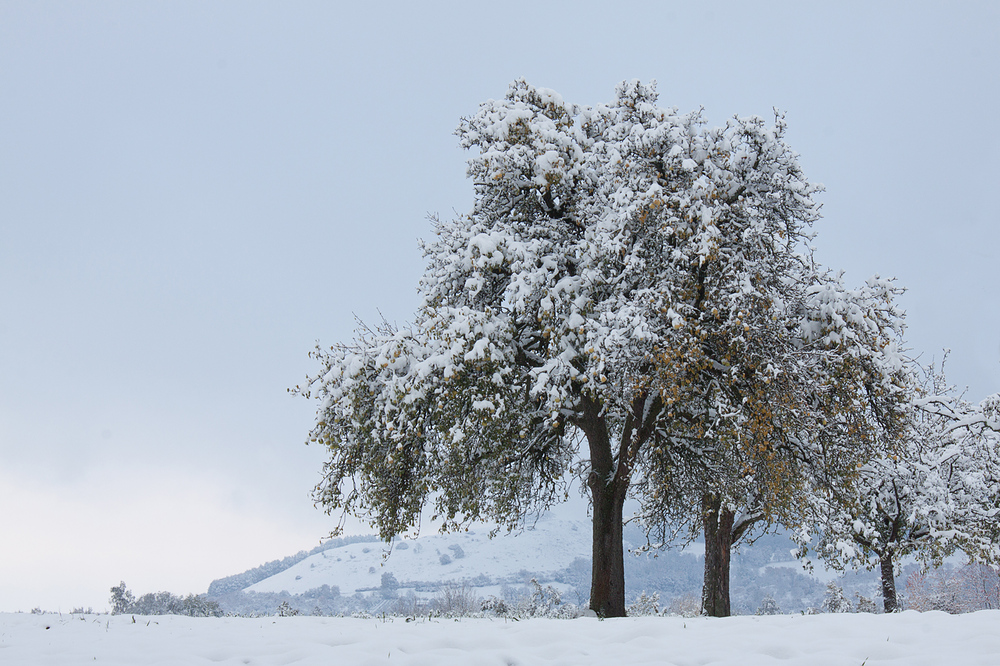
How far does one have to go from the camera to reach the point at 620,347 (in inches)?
460

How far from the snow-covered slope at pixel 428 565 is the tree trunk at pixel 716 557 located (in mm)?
100413

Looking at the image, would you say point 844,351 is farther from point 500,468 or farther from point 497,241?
point 500,468

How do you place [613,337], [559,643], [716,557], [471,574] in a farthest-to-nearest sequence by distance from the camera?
[471,574] → [716,557] → [613,337] → [559,643]

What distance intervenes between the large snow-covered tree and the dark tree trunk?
1.7 inches

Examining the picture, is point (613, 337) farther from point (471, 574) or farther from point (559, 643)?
point (471, 574)

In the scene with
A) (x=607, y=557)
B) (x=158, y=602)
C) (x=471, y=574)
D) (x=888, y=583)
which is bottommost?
(x=471, y=574)

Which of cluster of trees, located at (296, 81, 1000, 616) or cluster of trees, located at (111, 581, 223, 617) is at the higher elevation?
cluster of trees, located at (296, 81, 1000, 616)

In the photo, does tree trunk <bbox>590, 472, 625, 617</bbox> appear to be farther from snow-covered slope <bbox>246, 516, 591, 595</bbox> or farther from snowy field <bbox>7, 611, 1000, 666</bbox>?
snow-covered slope <bbox>246, 516, 591, 595</bbox>

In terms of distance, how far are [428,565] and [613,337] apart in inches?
6319

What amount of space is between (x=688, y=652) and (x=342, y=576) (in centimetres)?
14082

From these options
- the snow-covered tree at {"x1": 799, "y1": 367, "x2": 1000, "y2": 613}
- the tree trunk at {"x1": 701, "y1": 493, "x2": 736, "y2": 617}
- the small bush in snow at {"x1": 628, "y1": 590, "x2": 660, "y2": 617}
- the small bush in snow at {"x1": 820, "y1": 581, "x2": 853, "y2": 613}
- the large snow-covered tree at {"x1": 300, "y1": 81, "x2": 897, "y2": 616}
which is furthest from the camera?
the small bush in snow at {"x1": 820, "y1": 581, "x2": 853, "y2": 613}

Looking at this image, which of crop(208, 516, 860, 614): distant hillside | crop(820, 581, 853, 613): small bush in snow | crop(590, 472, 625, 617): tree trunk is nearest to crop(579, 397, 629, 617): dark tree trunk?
crop(590, 472, 625, 617): tree trunk

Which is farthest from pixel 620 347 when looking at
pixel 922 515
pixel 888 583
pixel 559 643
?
pixel 888 583

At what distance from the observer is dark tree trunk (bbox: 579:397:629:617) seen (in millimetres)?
A: 13453
